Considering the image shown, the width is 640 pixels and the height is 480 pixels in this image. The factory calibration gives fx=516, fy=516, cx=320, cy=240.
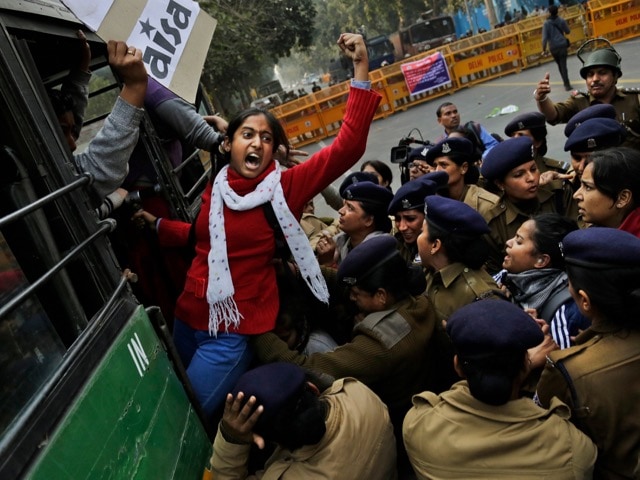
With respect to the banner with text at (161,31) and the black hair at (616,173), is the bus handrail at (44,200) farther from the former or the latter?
the black hair at (616,173)

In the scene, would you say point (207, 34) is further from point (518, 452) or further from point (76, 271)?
Answer: point (518, 452)

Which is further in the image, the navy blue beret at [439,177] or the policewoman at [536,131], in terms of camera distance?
the policewoman at [536,131]

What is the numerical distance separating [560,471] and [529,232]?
1154mm

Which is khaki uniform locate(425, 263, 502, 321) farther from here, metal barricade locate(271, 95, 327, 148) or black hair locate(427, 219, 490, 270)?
metal barricade locate(271, 95, 327, 148)

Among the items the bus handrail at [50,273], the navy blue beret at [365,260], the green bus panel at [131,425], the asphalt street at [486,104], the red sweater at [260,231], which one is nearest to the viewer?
the bus handrail at [50,273]

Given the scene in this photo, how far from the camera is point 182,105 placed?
2.86 meters

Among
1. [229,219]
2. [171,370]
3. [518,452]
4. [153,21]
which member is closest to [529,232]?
[518,452]

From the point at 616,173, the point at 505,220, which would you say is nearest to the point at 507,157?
the point at 505,220

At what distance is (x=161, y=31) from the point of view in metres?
2.07

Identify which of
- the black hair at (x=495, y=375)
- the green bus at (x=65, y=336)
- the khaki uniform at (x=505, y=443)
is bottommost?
the khaki uniform at (x=505, y=443)

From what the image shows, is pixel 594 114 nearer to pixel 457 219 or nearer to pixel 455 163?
pixel 455 163

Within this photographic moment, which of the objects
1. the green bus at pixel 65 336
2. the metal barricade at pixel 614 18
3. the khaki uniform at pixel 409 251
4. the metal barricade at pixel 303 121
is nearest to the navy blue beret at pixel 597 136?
the khaki uniform at pixel 409 251

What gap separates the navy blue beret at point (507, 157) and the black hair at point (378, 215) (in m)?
0.66

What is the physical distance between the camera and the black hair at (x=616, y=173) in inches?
91.3
